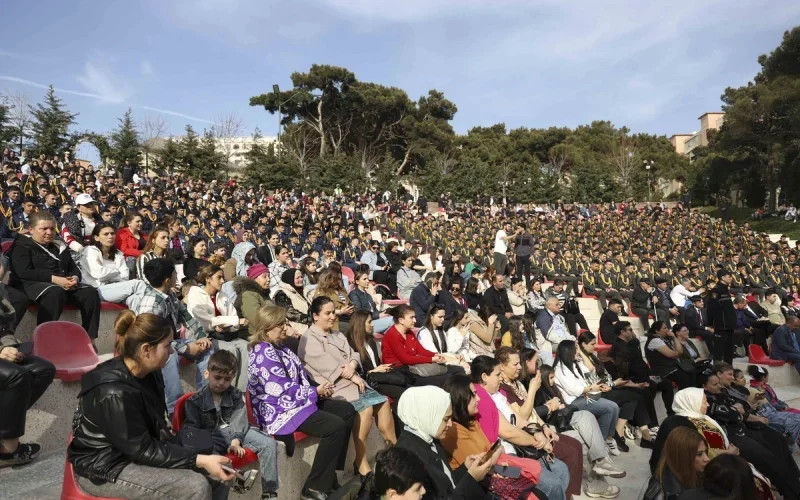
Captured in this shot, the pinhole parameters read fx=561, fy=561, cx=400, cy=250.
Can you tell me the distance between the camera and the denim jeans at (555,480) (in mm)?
3727

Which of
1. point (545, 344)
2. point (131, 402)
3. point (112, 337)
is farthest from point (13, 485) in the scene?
point (545, 344)

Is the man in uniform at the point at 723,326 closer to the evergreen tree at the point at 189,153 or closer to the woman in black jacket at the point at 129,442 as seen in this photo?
the woman in black jacket at the point at 129,442

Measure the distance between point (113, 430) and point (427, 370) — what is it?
328 centimetres

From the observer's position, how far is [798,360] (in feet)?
28.9

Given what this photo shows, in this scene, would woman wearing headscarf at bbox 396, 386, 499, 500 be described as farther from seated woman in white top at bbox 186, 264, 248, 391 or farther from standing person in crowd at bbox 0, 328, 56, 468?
standing person in crowd at bbox 0, 328, 56, 468

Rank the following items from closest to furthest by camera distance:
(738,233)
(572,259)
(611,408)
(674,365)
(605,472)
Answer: (605,472) < (611,408) < (674,365) < (572,259) < (738,233)

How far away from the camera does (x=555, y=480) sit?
383 cm

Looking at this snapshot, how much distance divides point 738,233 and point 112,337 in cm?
2502

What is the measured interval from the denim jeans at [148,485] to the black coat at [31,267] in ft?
9.18

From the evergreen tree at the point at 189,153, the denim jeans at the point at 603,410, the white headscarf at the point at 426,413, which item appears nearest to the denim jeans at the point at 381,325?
the denim jeans at the point at 603,410

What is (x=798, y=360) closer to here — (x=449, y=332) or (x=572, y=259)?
(x=449, y=332)

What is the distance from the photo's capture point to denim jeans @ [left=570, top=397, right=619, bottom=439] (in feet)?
18.1

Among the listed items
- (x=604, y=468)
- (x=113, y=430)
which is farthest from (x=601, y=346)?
(x=113, y=430)

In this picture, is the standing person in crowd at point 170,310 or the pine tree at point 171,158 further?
the pine tree at point 171,158
